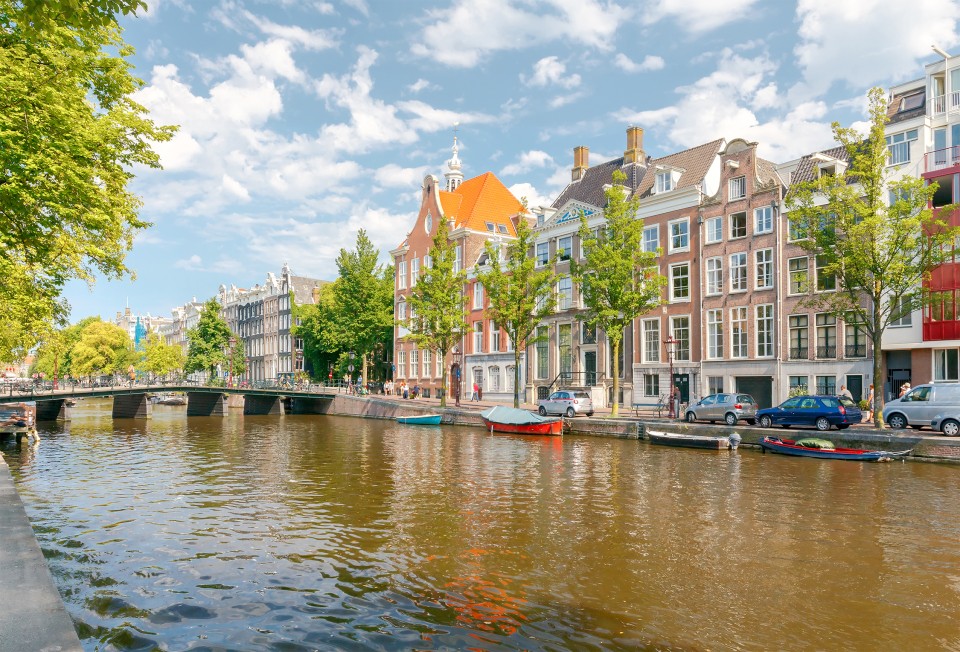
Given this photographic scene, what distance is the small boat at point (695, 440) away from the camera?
108 ft

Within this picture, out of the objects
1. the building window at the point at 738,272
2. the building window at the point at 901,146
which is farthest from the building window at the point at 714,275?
the building window at the point at 901,146

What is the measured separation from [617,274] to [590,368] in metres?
14.3

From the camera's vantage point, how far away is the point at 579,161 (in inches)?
2645

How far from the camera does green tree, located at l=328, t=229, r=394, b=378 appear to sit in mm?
79188

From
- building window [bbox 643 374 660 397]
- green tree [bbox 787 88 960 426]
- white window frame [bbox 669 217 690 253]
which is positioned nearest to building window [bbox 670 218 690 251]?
white window frame [bbox 669 217 690 253]

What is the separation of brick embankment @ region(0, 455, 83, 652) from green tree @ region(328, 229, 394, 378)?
70.5m

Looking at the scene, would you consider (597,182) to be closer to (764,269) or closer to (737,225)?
(737,225)

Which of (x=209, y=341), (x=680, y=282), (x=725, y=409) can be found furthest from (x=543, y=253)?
(x=209, y=341)

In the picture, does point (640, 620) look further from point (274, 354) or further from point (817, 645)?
point (274, 354)

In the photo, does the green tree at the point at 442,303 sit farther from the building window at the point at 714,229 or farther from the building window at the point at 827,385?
the building window at the point at 827,385

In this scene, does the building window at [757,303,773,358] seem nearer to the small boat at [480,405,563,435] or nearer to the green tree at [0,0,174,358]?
the small boat at [480,405,563,435]

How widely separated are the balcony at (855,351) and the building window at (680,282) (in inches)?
445

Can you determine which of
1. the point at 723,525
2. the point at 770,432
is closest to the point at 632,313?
the point at 770,432

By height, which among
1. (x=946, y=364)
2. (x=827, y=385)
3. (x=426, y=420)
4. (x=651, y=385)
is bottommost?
(x=426, y=420)
